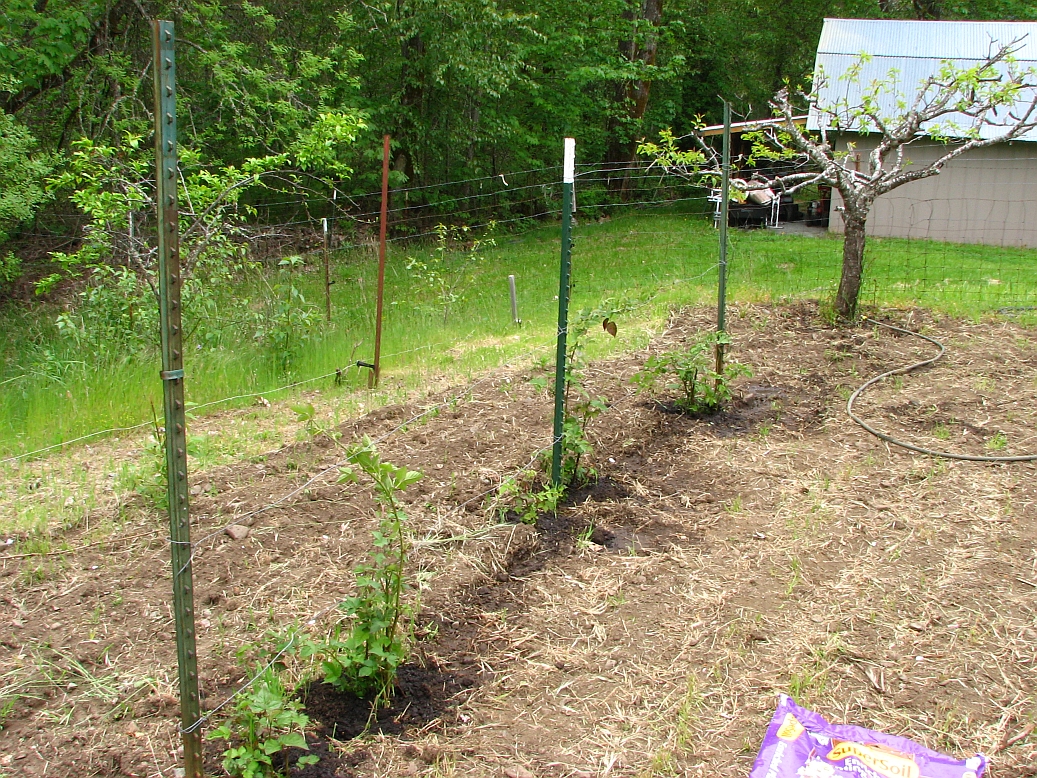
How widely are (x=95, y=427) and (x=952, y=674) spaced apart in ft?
16.4

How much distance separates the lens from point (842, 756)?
2.75 meters

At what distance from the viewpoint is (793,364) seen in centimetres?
693

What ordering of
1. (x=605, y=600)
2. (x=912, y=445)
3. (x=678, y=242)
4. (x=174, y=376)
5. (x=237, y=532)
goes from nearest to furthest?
(x=174, y=376), (x=605, y=600), (x=237, y=532), (x=912, y=445), (x=678, y=242)

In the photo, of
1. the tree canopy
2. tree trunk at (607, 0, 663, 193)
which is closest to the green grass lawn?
the tree canopy

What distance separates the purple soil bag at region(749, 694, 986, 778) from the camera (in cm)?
267

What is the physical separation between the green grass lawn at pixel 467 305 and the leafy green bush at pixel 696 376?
1.10 metres

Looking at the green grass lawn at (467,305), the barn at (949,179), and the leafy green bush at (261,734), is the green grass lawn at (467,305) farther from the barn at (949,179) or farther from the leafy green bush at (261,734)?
the leafy green bush at (261,734)

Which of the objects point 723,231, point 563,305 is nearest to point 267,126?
point 723,231

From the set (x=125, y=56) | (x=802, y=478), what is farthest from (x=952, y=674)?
(x=125, y=56)

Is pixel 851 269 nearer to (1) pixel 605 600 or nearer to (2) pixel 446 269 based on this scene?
(1) pixel 605 600

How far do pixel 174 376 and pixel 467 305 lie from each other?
26.0 feet

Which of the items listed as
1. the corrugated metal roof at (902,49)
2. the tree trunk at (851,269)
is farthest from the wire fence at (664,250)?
the corrugated metal roof at (902,49)

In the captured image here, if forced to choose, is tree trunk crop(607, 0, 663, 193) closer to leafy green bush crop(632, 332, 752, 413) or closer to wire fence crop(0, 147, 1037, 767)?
wire fence crop(0, 147, 1037, 767)

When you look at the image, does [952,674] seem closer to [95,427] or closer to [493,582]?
[493,582]
